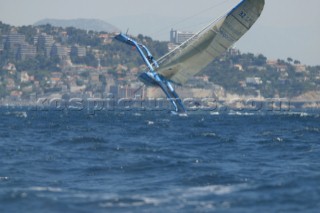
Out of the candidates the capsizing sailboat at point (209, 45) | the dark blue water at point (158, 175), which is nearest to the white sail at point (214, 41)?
the capsizing sailboat at point (209, 45)

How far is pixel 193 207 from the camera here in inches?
1067

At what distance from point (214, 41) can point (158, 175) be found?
36287 millimetres

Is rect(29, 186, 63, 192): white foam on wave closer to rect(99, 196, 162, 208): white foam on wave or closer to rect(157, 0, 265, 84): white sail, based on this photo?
rect(99, 196, 162, 208): white foam on wave

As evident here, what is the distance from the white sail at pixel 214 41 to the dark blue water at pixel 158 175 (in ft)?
50.3

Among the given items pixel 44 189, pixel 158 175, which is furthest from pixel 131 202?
pixel 158 175

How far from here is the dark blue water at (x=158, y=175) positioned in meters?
27.5

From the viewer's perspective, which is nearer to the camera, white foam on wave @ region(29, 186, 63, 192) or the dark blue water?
the dark blue water

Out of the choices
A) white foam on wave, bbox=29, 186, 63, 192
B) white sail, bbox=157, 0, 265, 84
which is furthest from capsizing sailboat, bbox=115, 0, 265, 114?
white foam on wave, bbox=29, 186, 63, 192

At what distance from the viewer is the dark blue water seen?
90.3 ft

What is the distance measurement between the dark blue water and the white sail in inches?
603

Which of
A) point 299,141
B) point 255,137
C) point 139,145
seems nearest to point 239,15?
point 255,137

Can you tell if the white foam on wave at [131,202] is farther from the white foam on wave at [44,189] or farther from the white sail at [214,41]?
the white sail at [214,41]

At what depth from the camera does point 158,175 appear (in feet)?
112

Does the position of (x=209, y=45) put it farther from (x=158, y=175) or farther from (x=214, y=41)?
(x=158, y=175)
